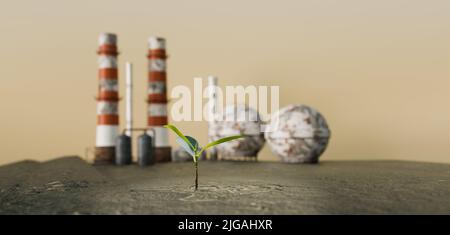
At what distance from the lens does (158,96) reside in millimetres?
9750

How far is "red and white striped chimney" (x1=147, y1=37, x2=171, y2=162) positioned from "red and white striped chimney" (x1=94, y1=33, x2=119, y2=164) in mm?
770

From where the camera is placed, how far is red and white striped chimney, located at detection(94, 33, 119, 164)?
938cm

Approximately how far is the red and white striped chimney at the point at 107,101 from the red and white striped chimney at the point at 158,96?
77 centimetres

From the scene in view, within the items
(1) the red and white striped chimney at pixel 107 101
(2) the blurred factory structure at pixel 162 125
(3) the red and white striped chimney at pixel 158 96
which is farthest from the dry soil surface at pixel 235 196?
(3) the red and white striped chimney at pixel 158 96

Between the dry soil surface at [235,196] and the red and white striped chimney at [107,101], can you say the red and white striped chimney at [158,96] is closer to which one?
the red and white striped chimney at [107,101]

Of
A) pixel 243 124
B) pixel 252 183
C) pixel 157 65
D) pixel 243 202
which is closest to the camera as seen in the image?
pixel 243 202

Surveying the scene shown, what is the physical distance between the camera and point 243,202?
3.66m

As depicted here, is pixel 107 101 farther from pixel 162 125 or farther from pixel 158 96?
pixel 162 125

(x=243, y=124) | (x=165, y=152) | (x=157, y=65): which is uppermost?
(x=157, y=65)

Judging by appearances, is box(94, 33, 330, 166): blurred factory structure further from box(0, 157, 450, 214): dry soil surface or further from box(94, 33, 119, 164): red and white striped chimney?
box(0, 157, 450, 214): dry soil surface

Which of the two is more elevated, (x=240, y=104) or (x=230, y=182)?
(x=240, y=104)
